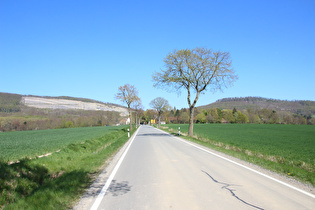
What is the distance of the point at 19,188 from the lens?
20.4 feet

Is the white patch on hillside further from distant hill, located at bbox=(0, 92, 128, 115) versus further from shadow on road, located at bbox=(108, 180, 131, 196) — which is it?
shadow on road, located at bbox=(108, 180, 131, 196)

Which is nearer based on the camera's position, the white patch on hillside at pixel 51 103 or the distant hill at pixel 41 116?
the distant hill at pixel 41 116

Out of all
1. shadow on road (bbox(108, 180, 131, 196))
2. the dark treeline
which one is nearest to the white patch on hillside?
the dark treeline

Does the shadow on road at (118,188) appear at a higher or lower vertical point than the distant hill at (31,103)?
lower

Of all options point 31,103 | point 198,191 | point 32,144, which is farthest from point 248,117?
point 31,103

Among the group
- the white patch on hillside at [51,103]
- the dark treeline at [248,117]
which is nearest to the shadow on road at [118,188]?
the dark treeline at [248,117]

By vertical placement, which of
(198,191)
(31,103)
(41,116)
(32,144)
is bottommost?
(32,144)

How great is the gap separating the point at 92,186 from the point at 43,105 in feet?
590

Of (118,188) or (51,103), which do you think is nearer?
(118,188)

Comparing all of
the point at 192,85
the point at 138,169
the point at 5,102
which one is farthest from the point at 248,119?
the point at 5,102

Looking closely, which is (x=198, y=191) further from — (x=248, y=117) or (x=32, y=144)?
(x=248, y=117)

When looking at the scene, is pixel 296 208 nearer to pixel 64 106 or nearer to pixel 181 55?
pixel 181 55

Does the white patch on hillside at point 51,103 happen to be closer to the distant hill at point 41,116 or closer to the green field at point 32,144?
the distant hill at point 41,116

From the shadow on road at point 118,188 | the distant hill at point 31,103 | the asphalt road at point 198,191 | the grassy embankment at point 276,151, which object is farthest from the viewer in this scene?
the distant hill at point 31,103
